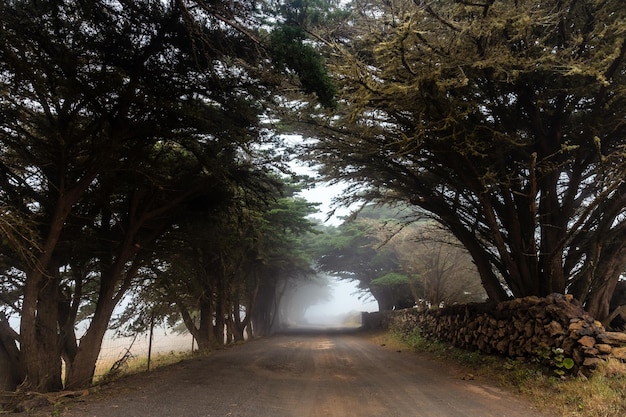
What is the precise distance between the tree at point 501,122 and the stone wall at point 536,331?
79 centimetres

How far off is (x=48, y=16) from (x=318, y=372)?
8.44 m

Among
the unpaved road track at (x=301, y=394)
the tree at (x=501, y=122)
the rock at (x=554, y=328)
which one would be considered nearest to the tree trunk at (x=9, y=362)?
the unpaved road track at (x=301, y=394)

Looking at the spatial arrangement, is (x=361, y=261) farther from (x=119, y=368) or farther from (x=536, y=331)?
(x=536, y=331)

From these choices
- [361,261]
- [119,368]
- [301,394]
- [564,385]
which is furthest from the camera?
[361,261]

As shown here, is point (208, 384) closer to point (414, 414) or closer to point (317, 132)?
point (414, 414)

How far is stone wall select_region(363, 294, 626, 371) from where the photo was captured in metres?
6.48

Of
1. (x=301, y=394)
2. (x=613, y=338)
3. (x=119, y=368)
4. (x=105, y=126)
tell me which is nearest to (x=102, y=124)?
(x=105, y=126)

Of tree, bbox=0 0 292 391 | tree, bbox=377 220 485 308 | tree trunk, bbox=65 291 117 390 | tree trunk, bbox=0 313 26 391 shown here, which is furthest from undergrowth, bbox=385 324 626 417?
tree, bbox=377 220 485 308

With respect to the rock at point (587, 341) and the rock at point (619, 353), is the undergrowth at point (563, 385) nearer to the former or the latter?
the rock at point (619, 353)

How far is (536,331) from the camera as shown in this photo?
25.4 ft

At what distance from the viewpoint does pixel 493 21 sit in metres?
5.68

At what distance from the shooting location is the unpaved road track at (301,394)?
544cm

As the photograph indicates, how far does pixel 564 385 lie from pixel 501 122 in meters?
5.46

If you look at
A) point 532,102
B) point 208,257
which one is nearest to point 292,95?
point 532,102
